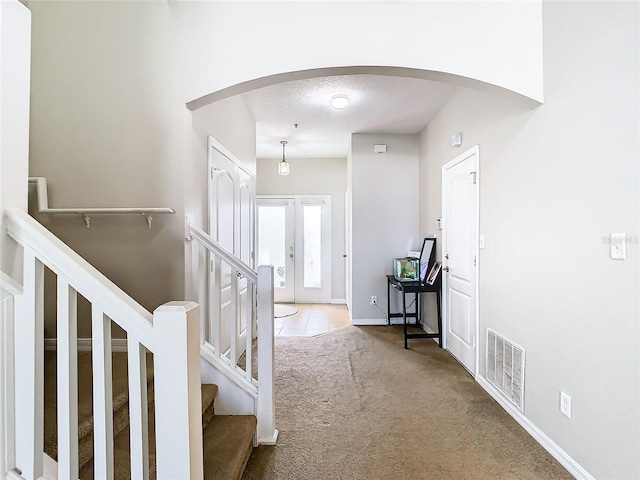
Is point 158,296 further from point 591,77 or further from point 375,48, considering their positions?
point 591,77

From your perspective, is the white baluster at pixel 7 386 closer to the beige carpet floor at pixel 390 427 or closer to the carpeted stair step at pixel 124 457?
the carpeted stair step at pixel 124 457

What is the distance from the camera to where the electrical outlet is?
6.40ft

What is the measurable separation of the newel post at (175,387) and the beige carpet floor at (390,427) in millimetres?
1092

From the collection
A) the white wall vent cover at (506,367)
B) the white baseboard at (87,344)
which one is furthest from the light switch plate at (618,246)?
the white baseboard at (87,344)

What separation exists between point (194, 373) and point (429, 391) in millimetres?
2393

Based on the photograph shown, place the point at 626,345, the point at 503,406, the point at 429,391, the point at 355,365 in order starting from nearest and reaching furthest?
the point at 626,345
the point at 503,406
the point at 429,391
the point at 355,365

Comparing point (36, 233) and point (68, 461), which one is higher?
point (36, 233)

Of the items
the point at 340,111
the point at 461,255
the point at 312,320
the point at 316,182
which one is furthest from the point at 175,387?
the point at 316,182

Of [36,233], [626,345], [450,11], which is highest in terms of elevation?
[450,11]

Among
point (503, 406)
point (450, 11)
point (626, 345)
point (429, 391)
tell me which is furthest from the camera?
point (429, 391)

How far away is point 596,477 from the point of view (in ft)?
5.76

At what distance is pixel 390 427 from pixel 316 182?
4945mm

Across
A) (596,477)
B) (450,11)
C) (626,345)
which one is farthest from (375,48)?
(596,477)

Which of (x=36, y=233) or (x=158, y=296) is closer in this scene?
(x=36, y=233)
